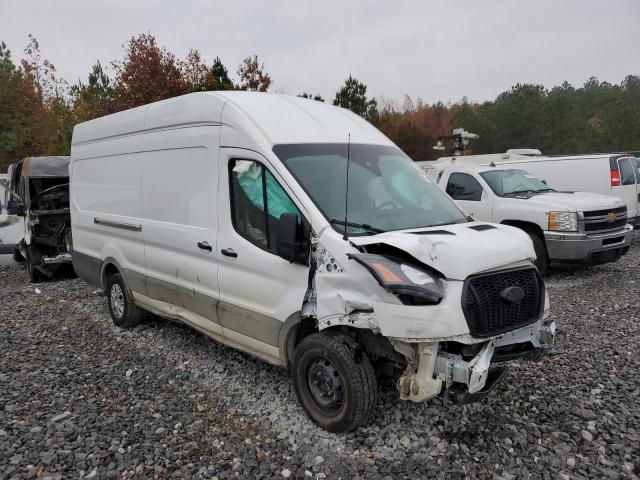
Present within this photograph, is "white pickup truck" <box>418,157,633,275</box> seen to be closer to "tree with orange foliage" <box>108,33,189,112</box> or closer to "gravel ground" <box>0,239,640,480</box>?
"gravel ground" <box>0,239,640,480</box>

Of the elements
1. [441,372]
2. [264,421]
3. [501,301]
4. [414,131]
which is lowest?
[264,421]

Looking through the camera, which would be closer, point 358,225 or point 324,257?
point 324,257

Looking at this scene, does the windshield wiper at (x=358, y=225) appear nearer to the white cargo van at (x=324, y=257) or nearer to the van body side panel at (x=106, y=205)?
the white cargo van at (x=324, y=257)

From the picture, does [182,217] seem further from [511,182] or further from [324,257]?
[511,182]

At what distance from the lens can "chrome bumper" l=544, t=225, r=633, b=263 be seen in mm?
7566

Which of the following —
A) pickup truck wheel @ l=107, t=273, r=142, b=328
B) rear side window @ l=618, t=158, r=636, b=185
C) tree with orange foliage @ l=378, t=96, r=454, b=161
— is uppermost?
tree with orange foliage @ l=378, t=96, r=454, b=161

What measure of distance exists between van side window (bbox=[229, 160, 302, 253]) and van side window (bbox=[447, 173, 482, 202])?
6.25 meters

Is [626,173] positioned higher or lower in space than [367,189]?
higher

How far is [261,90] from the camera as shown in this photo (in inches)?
868

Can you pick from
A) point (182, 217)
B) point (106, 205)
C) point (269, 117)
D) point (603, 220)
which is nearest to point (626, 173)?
point (603, 220)

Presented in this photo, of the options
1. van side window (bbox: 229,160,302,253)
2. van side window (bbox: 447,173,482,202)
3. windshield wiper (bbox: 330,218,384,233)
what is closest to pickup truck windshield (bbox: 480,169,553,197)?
van side window (bbox: 447,173,482,202)

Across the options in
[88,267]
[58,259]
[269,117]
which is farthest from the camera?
[58,259]

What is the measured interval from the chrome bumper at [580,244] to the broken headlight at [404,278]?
219 inches

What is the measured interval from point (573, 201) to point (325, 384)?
20.5ft
